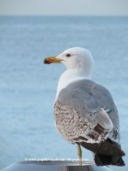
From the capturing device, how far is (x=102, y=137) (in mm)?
913

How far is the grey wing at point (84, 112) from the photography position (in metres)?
0.95

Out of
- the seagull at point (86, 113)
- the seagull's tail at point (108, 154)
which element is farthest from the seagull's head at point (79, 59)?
the seagull's tail at point (108, 154)

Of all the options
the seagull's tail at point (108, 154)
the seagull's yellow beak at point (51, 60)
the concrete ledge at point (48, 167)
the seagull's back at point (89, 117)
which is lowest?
the concrete ledge at point (48, 167)

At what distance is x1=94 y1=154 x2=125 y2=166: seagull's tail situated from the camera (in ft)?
2.90

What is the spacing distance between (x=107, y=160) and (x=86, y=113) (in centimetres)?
15

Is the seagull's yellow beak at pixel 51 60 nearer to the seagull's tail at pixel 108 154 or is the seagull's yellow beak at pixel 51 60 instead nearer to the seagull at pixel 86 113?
the seagull at pixel 86 113

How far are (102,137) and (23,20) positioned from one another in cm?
720

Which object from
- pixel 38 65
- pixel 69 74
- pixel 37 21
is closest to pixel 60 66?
pixel 38 65

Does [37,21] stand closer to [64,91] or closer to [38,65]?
[38,65]

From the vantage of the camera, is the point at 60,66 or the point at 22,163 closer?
the point at 22,163

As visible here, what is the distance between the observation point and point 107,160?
89 cm

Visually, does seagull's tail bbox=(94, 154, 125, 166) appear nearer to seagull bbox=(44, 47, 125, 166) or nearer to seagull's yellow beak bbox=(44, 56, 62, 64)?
seagull bbox=(44, 47, 125, 166)

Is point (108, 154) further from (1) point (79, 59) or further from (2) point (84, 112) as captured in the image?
(1) point (79, 59)

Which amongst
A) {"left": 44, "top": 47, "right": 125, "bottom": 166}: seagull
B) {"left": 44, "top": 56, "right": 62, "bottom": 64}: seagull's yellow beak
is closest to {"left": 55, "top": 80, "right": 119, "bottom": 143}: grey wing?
{"left": 44, "top": 47, "right": 125, "bottom": 166}: seagull
